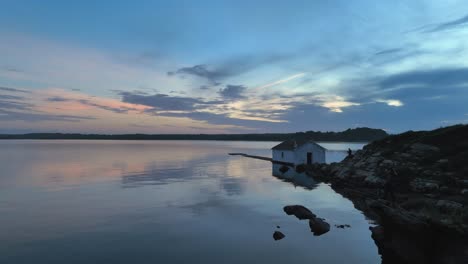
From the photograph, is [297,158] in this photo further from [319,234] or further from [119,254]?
[119,254]

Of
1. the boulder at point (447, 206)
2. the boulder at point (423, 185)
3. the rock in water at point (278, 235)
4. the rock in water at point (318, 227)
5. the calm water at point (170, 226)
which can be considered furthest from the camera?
the boulder at point (423, 185)

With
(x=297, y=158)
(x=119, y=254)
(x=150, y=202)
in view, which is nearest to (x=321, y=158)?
(x=297, y=158)

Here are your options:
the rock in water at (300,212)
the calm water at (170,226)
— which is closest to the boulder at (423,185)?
the calm water at (170,226)

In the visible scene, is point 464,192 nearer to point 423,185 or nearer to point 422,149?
point 423,185

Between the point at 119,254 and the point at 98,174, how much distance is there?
155 ft

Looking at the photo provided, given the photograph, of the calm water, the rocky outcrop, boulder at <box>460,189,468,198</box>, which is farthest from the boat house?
boulder at <box>460,189,468,198</box>

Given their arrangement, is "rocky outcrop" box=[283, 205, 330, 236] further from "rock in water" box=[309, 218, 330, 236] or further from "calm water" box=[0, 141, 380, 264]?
"calm water" box=[0, 141, 380, 264]

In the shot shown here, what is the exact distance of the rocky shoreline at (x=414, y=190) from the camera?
57.6 feet

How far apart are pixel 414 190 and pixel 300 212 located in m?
15.0

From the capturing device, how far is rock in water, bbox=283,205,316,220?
30.3 meters

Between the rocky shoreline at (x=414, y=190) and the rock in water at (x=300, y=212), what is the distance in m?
5.85

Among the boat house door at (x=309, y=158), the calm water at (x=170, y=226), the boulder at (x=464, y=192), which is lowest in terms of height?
the calm water at (x=170, y=226)

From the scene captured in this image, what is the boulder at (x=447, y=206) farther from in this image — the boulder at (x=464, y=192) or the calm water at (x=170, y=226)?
the boulder at (x=464, y=192)

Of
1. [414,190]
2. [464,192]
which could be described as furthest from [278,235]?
[414,190]
